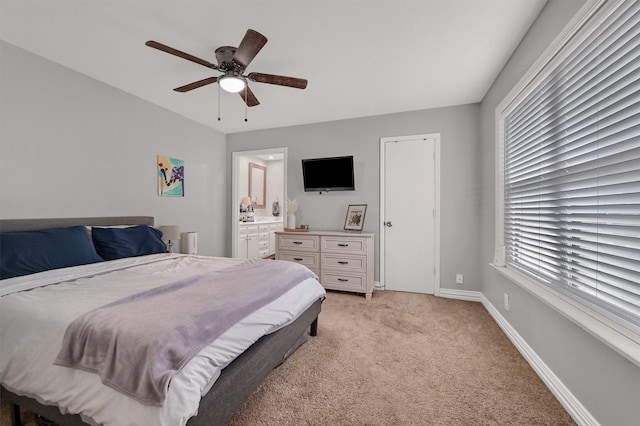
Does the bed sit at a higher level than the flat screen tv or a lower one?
lower

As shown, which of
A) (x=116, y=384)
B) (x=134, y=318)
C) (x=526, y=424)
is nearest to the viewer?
(x=116, y=384)

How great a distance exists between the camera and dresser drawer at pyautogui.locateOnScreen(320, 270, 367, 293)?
357 cm

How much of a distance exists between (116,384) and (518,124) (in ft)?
10.4

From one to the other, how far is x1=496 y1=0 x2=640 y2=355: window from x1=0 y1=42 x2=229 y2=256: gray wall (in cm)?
405

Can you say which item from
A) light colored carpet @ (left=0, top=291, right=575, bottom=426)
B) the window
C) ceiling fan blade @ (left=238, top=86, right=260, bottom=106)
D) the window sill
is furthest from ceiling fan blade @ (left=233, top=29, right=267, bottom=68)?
the window sill

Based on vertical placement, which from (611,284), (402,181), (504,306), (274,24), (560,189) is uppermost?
(274,24)

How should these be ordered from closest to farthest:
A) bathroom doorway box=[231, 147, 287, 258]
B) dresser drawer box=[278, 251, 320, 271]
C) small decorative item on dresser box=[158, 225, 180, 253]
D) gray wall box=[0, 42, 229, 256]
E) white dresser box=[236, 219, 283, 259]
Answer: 1. gray wall box=[0, 42, 229, 256]
2. small decorative item on dresser box=[158, 225, 180, 253]
3. dresser drawer box=[278, 251, 320, 271]
4. bathroom doorway box=[231, 147, 287, 258]
5. white dresser box=[236, 219, 283, 259]

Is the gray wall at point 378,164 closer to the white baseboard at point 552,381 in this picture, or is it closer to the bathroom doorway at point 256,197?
the bathroom doorway at point 256,197

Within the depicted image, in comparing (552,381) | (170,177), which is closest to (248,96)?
(170,177)

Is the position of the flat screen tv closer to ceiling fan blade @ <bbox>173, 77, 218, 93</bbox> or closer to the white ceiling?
the white ceiling

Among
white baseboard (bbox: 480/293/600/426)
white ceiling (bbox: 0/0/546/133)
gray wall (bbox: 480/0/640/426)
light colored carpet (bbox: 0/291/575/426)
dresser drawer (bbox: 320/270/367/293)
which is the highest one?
white ceiling (bbox: 0/0/546/133)

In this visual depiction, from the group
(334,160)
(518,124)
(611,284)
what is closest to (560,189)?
(611,284)

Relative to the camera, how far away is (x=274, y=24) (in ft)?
6.58

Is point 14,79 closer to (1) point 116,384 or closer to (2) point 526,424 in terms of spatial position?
(1) point 116,384
